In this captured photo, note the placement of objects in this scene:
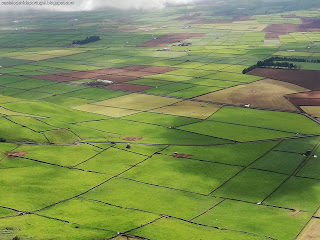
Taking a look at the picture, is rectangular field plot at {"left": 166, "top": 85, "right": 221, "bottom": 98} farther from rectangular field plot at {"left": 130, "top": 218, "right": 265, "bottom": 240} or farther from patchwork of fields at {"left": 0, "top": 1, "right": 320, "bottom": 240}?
rectangular field plot at {"left": 130, "top": 218, "right": 265, "bottom": 240}

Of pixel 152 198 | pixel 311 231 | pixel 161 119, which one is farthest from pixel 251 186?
pixel 161 119

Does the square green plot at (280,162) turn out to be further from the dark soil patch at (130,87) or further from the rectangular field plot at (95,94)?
the dark soil patch at (130,87)

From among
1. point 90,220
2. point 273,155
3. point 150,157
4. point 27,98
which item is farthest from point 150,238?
point 27,98

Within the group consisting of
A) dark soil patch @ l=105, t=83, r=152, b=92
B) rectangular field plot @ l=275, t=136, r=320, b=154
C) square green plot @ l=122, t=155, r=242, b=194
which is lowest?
square green plot @ l=122, t=155, r=242, b=194

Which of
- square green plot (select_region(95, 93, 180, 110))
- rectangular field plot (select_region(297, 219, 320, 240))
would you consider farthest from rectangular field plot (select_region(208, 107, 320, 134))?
rectangular field plot (select_region(297, 219, 320, 240))

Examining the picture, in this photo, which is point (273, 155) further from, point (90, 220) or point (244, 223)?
point (90, 220)

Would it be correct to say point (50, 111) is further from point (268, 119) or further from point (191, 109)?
point (268, 119)

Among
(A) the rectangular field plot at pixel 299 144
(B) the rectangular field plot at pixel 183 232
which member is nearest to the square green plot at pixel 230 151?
(A) the rectangular field plot at pixel 299 144
